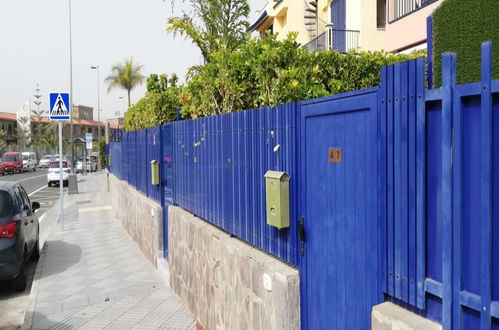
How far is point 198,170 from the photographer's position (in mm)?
6074

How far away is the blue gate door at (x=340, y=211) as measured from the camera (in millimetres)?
2719

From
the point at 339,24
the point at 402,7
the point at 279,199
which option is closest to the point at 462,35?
the point at 279,199

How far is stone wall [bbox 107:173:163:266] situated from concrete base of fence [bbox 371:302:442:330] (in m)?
6.02

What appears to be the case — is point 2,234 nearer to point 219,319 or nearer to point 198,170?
point 198,170

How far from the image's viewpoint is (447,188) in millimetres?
2102

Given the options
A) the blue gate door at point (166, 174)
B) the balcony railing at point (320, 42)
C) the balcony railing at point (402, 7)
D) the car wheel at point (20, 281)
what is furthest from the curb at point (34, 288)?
the balcony railing at point (402, 7)

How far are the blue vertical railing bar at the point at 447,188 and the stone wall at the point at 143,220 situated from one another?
6498 mm

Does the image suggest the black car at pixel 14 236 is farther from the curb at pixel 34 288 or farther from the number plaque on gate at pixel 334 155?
the number plaque on gate at pixel 334 155

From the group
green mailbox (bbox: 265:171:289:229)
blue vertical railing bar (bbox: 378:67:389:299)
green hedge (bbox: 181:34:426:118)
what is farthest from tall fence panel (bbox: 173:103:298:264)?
blue vertical railing bar (bbox: 378:67:389:299)

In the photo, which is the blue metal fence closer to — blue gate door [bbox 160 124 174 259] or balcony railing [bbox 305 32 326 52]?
blue gate door [bbox 160 124 174 259]

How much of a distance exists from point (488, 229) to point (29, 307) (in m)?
6.36

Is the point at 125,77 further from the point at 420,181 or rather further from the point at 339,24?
the point at 420,181

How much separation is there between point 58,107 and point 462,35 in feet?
38.5

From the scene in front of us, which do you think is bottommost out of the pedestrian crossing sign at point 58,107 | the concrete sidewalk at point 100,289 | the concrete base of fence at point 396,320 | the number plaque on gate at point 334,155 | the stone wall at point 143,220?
the concrete sidewalk at point 100,289
